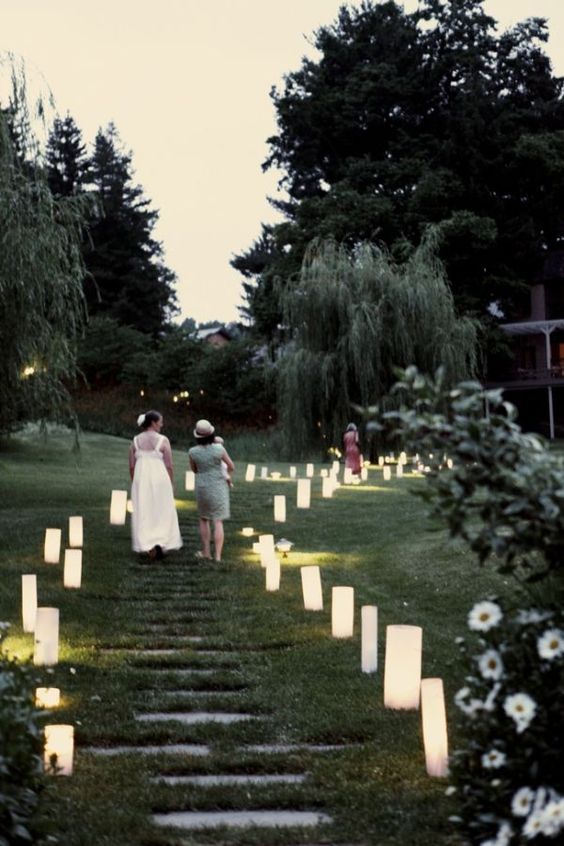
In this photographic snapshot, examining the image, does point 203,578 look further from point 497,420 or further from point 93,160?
point 93,160

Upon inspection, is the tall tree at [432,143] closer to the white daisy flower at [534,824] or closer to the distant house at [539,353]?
the distant house at [539,353]

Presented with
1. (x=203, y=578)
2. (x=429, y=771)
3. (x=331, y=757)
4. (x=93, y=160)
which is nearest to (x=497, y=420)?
(x=429, y=771)

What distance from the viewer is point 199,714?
654cm

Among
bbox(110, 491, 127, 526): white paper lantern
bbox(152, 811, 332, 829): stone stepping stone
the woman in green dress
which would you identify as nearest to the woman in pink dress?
bbox(110, 491, 127, 526): white paper lantern

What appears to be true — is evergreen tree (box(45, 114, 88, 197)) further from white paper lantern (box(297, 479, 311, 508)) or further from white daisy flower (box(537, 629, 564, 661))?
white daisy flower (box(537, 629, 564, 661))

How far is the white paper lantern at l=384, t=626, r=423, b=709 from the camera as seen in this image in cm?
618

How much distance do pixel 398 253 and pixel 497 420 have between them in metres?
34.6

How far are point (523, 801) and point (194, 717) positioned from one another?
10.8 ft

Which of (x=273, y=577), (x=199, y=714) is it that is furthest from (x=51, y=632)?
(x=273, y=577)

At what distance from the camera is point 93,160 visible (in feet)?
184

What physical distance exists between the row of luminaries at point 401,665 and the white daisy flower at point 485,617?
1.31 m

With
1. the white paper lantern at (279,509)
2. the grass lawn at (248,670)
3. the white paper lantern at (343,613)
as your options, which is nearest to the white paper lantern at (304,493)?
the grass lawn at (248,670)

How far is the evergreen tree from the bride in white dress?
43.5m

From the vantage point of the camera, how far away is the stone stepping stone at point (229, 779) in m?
5.15
